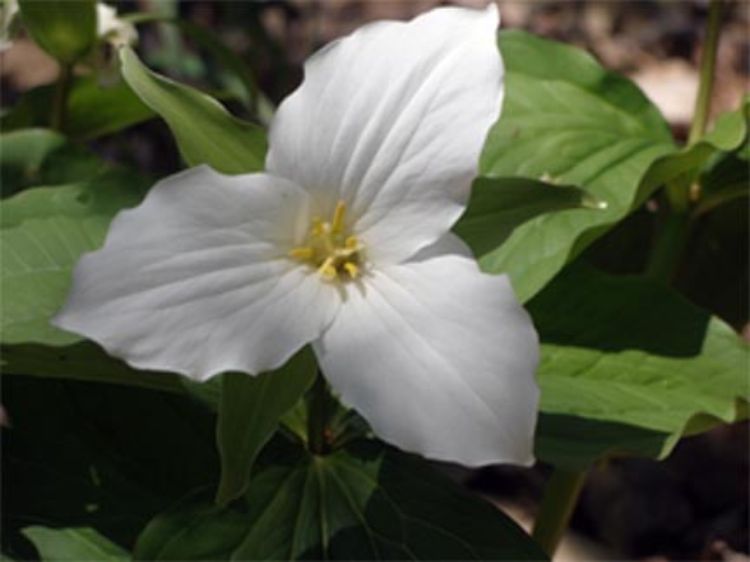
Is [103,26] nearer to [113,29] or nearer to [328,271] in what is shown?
[113,29]

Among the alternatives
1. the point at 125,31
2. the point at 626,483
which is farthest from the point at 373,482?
the point at 626,483

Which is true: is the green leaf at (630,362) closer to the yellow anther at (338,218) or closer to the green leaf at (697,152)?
the green leaf at (697,152)

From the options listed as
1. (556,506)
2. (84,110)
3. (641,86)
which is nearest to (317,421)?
(556,506)

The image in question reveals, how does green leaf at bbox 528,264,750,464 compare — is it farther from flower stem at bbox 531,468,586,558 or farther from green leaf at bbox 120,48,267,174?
green leaf at bbox 120,48,267,174

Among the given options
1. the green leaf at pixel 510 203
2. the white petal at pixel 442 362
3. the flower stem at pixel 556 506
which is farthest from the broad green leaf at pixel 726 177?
the white petal at pixel 442 362

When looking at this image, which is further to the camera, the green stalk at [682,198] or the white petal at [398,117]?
the green stalk at [682,198]

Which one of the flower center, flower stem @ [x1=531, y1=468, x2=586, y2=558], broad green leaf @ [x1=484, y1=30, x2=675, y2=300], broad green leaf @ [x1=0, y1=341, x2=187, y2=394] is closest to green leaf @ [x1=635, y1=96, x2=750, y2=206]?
broad green leaf @ [x1=484, y1=30, x2=675, y2=300]

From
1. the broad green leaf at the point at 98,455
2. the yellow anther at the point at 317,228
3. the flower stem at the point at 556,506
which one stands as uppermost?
the yellow anther at the point at 317,228
